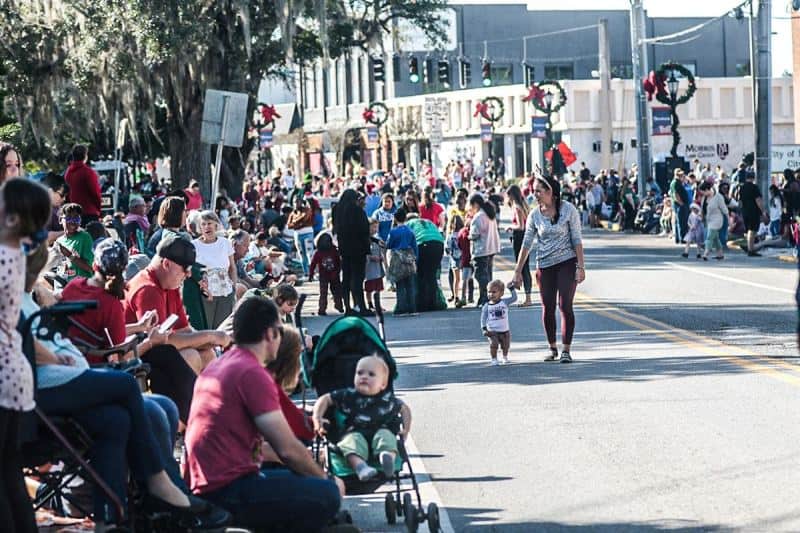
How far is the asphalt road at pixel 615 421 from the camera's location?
353 inches

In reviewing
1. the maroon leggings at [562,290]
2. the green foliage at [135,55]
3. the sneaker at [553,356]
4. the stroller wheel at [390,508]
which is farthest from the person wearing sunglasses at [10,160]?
the green foliage at [135,55]

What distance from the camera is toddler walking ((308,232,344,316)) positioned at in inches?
950

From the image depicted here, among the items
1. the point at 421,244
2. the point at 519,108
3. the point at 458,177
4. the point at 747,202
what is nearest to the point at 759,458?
the point at 421,244

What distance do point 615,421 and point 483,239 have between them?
11501mm

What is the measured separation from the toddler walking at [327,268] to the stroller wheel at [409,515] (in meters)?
15.7

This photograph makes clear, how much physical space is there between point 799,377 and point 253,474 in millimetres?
7750

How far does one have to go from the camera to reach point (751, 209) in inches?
1305

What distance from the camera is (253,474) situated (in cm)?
753

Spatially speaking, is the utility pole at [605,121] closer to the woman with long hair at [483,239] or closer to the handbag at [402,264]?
the woman with long hair at [483,239]

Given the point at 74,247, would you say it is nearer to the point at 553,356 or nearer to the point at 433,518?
the point at 553,356

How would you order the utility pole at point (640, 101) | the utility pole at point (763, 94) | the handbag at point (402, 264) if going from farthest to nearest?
the utility pole at point (640, 101)
the utility pole at point (763, 94)
the handbag at point (402, 264)

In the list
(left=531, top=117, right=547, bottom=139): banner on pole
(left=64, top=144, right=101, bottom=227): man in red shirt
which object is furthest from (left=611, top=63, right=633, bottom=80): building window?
(left=64, top=144, right=101, bottom=227): man in red shirt

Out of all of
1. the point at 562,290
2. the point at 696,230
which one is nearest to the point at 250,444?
the point at 562,290

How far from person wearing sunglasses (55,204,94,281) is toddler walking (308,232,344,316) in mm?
8068
